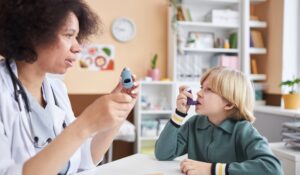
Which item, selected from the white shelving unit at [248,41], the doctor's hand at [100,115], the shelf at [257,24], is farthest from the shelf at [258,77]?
the doctor's hand at [100,115]

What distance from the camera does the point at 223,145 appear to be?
128 centimetres

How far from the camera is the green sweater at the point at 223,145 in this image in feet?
3.64

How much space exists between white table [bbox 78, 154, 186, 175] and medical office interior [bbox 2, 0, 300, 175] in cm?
209

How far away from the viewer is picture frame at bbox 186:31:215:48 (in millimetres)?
3651

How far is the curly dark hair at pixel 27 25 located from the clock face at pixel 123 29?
2.60 meters

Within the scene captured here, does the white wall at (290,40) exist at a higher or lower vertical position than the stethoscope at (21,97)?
higher

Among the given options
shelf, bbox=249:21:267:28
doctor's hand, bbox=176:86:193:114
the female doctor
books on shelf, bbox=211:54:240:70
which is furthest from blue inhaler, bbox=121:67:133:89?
shelf, bbox=249:21:267:28

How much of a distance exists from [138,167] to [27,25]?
64cm

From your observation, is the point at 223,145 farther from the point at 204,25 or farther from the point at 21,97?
the point at 204,25

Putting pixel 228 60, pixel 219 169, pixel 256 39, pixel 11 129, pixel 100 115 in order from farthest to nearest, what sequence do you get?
1. pixel 256 39
2. pixel 228 60
3. pixel 219 169
4. pixel 11 129
5. pixel 100 115

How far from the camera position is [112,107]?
2.62 ft

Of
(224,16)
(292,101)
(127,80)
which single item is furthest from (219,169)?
(224,16)

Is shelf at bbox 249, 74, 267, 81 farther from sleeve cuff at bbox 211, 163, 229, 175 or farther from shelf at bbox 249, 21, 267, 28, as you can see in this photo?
sleeve cuff at bbox 211, 163, 229, 175

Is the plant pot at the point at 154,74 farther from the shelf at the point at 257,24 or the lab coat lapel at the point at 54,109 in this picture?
the lab coat lapel at the point at 54,109
